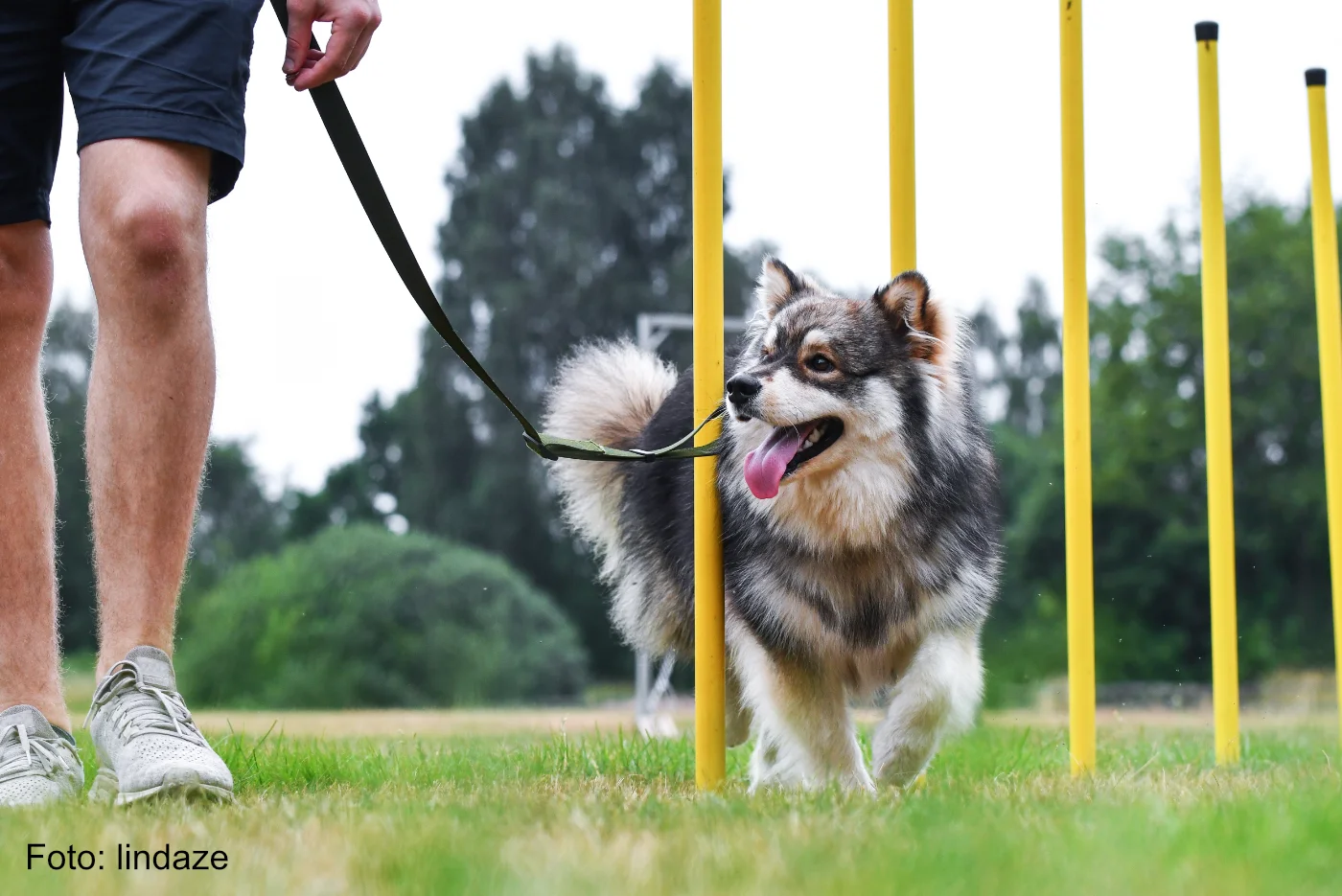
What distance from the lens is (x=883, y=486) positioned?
316 cm

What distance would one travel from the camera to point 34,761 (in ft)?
7.95

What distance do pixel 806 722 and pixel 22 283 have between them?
1981 millimetres

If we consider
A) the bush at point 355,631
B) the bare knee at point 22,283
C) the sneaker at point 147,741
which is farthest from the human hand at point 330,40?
the bush at point 355,631

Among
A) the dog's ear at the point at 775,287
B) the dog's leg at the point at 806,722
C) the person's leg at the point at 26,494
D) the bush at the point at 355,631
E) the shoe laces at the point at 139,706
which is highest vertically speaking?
the dog's ear at the point at 775,287

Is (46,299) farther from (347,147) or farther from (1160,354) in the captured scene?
(1160,354)

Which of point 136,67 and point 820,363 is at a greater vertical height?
point 136,67

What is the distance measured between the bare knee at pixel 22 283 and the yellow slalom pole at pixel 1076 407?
2291 mm

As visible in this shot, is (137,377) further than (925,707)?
No

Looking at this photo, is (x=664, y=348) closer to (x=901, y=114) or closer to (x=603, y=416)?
(x=603, y=416)

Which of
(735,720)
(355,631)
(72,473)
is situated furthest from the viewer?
(72,473)

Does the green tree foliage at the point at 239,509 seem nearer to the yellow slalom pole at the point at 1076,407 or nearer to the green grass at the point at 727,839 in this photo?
the yellow slalom pole at the point at 1076,407

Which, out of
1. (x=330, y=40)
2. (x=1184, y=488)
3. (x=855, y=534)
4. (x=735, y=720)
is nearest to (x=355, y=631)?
(x=735, y=720)

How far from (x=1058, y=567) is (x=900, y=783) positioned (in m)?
23.0

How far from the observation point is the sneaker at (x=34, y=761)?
234cm
